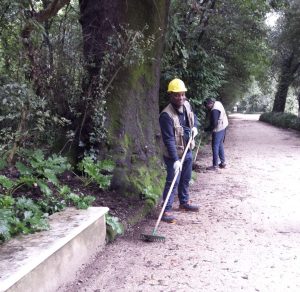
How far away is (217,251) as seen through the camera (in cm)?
500

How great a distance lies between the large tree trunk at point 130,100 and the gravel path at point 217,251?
0.83 m

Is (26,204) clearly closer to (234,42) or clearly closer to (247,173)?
(247,173)

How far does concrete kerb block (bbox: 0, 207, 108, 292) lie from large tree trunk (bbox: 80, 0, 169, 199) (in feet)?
5.68

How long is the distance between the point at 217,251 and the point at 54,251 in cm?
218

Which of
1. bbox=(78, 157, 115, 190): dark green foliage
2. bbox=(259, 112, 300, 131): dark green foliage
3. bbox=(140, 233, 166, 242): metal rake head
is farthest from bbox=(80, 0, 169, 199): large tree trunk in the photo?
bbox=(259, 112, 300, 131): dark green foliage

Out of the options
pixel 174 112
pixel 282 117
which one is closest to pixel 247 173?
pixel 174 112

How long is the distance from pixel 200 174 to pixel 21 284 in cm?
751

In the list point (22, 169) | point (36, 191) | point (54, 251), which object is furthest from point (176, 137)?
point (54, 251)

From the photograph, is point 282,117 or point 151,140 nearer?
point 151,140

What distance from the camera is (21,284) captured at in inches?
122

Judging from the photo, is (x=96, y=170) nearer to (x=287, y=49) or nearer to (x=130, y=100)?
(x=130, y=100)

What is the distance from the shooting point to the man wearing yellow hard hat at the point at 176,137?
6.17m

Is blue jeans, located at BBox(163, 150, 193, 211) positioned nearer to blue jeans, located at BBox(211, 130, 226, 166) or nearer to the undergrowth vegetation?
the undergrowth vegetation

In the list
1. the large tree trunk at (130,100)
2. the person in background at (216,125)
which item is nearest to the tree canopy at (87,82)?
the large tree trunk at (130,100)
